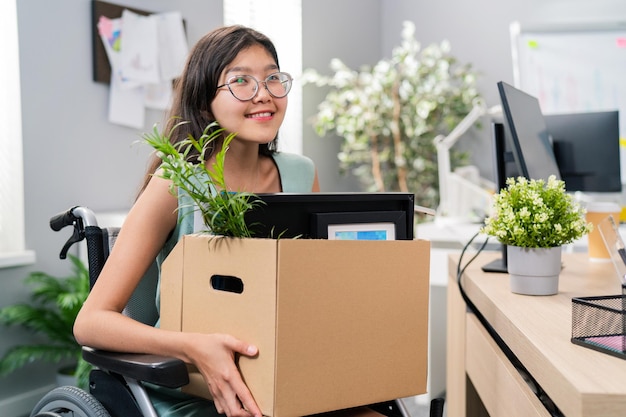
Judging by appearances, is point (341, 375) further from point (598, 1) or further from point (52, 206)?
point (598, 1)

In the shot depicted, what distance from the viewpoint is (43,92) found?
2.68 meters

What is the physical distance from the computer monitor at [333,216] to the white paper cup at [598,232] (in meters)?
0.83

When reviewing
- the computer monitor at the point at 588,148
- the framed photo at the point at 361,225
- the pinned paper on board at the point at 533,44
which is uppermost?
the pinned paper on board at the point at 533,44

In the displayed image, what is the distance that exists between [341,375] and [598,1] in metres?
4.03

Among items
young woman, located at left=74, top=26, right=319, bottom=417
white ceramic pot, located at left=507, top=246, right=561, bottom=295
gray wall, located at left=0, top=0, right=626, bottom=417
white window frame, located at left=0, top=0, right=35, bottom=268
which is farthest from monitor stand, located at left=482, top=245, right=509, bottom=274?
white window frame, located at left=0, top=0, right=35, bottom=268

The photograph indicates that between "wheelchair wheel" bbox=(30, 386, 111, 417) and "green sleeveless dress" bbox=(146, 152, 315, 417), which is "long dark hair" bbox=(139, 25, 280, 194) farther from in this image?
"wheelchair wheel" bbox=(30, 386, 111, 417)

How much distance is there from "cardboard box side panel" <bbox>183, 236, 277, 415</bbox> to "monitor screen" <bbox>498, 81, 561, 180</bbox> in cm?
68

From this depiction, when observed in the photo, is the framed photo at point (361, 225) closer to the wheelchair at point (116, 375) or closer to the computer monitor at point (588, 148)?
the wheelchair at point (116, 375)

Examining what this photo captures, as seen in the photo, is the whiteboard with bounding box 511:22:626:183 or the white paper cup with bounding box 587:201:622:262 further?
the whiteboard with bounding box 511:22:626:183

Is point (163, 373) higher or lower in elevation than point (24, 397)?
higher

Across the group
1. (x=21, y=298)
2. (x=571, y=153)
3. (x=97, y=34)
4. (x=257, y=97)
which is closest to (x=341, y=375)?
(x=257, y=97)

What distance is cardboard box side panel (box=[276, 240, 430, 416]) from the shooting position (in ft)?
2.95

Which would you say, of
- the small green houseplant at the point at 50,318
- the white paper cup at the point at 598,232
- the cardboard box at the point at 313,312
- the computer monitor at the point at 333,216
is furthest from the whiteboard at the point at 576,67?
the cardboard box at the point at 313,312

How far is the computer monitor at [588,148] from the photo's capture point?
196 centimetres
